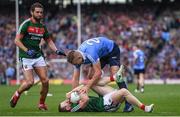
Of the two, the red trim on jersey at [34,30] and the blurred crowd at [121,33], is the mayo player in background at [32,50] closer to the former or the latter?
the red trim on jersey at [34,30]

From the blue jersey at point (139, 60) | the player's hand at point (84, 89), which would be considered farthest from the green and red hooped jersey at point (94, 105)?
the blue jersey at point (139, 60)

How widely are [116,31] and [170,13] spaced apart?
14.6 feet

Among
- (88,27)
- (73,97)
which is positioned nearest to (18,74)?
(88,27)

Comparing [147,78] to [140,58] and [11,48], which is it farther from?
[140,58]

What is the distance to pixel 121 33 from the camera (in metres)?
49.8

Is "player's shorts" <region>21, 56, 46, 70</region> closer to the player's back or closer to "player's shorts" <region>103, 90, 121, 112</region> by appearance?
the player's back

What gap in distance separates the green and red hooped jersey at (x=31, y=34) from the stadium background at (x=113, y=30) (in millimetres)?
27726

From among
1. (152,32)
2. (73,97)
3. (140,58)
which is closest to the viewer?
(73,97)

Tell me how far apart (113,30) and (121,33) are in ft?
2.30

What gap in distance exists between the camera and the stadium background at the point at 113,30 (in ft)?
156

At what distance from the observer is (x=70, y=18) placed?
2052 inches

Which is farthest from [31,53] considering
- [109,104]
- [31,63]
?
[109,104]

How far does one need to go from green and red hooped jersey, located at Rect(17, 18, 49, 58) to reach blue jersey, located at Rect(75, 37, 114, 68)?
193cm

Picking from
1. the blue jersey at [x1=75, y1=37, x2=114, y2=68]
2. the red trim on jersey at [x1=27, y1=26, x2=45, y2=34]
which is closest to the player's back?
the blue jersey at [x1=75, y1=37, x2=114, y2=68]
